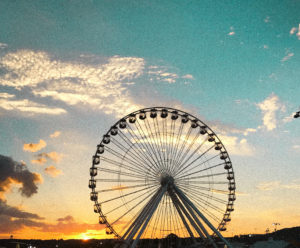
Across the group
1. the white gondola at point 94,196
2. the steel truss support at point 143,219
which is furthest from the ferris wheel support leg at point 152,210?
the white gondola at point 94,196

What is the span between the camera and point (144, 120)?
3806 cm

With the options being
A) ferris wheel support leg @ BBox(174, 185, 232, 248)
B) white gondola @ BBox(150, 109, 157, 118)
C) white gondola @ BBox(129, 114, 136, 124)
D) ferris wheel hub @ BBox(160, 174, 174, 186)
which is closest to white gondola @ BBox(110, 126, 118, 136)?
white gondola @ BBox(129, 114, 136, 124)

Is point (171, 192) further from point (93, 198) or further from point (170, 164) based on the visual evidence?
point (93, 198)

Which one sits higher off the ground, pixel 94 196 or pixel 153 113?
pixel 153 113

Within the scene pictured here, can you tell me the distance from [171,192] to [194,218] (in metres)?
3.76

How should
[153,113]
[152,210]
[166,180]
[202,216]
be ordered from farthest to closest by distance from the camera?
1. [153,113]
2. [166,180]
3. [202,216]
4. [152,210]

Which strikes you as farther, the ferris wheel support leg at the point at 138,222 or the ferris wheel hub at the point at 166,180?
the ferris wheel hub at the point at 166,180

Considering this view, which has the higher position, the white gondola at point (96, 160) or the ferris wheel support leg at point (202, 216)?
the white gondola at point (96, 160)

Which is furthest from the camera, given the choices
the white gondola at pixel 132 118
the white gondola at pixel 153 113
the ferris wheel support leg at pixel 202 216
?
the white gondola at pixel 132 118

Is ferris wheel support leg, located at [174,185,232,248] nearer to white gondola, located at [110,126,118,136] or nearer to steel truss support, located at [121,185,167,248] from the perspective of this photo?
steel truss support, located at [121,185,167,248]

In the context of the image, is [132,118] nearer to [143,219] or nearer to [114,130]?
[114,130]

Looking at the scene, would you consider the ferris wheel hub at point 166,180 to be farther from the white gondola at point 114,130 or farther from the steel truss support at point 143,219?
the white gondola at point 114,130

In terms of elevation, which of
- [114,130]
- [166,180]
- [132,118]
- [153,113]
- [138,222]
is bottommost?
[138,222]

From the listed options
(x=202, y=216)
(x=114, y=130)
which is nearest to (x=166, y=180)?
(x=202, y=216)
